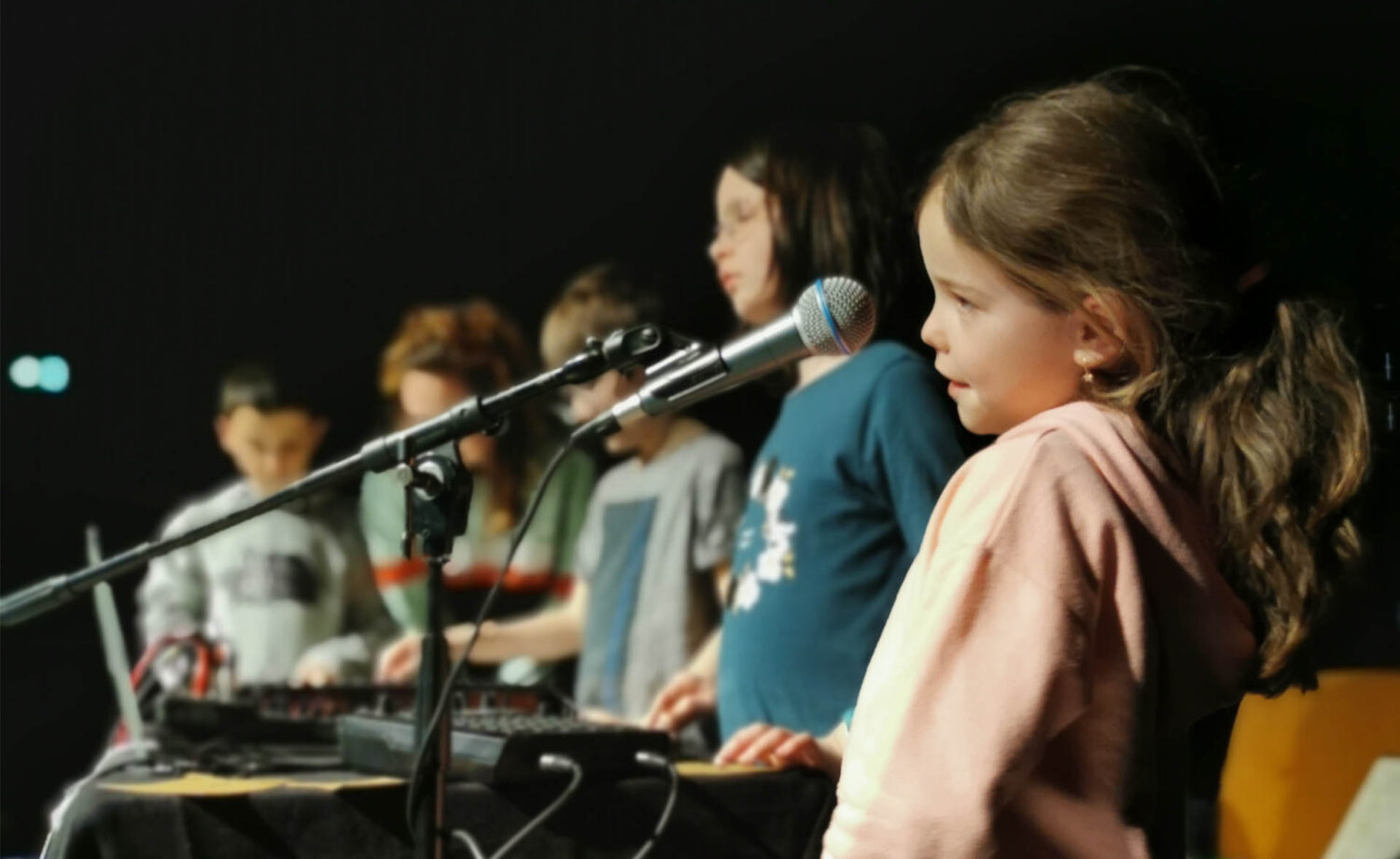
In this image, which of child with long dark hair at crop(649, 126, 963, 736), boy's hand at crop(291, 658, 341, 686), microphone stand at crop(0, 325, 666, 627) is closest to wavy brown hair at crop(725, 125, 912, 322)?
child with long dark hair at crop(649, 126, 963, 736)

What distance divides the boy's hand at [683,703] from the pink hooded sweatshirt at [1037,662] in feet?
2.90

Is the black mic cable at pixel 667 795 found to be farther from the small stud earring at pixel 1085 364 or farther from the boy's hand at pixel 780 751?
the small stud earring at pixel 1085 364

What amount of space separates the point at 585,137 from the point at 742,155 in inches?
18.2

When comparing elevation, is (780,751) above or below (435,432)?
below

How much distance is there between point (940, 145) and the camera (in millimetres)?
1872

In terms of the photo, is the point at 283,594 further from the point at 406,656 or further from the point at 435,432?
the point at 435,432

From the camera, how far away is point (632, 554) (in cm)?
231

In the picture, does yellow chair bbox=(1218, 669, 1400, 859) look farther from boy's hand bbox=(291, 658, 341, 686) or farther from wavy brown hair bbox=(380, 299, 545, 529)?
boy's hand bbox=(291, 658, 341, 686)

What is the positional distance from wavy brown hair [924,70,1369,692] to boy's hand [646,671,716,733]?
0.90m

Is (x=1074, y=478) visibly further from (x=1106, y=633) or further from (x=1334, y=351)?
(x=1334, y=351)

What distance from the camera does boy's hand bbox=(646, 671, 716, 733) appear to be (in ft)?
5.88

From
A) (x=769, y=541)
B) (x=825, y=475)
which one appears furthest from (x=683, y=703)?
(x=825, y=475)

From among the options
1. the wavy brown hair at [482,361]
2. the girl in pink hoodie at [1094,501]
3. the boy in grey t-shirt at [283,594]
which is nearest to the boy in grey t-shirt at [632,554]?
the wavy brown hair at [482,361]

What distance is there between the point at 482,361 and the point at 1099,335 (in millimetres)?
1815
